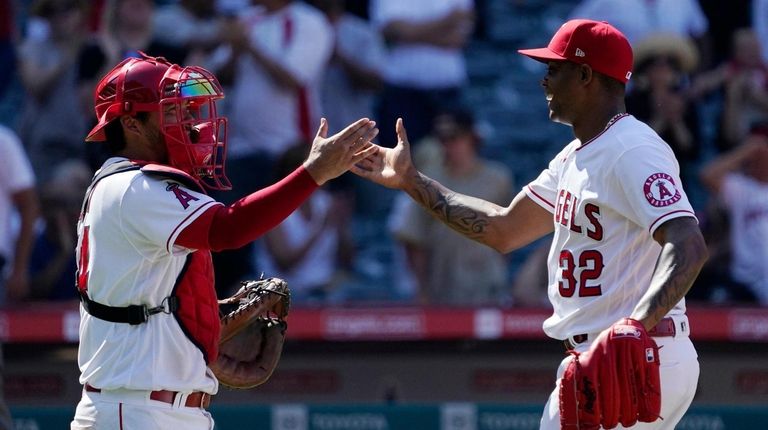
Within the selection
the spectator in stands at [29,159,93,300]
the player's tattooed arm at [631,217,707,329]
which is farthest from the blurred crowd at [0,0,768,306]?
the player's tattooed arm at [631,217,707,329]

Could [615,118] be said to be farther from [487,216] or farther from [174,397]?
[174,397]

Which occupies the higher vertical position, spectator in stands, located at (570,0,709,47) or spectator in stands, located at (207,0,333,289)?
spectator in stands, located at (570,0,709,47)

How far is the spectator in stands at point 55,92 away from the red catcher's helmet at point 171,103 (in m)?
4.39

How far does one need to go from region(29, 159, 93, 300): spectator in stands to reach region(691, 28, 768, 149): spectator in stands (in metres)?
4.02

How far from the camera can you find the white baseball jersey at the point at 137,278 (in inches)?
147

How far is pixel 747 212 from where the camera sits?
8.20m

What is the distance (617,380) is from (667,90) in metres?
4.94

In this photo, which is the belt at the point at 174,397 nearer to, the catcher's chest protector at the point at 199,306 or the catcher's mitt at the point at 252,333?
the catcher's chest protector at the point at 199,306

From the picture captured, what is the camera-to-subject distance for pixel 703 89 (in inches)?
334

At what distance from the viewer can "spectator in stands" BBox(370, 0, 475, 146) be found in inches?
332

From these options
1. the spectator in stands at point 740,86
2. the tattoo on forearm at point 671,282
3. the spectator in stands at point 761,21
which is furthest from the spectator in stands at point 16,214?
the tattoo on forearm at point 671,282

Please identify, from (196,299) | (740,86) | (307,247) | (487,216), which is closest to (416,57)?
(307,247)

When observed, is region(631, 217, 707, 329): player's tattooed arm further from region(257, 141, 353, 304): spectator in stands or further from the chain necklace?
region(257, 141, 353, 304): spectator in stands

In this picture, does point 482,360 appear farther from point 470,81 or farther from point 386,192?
point 470,81
